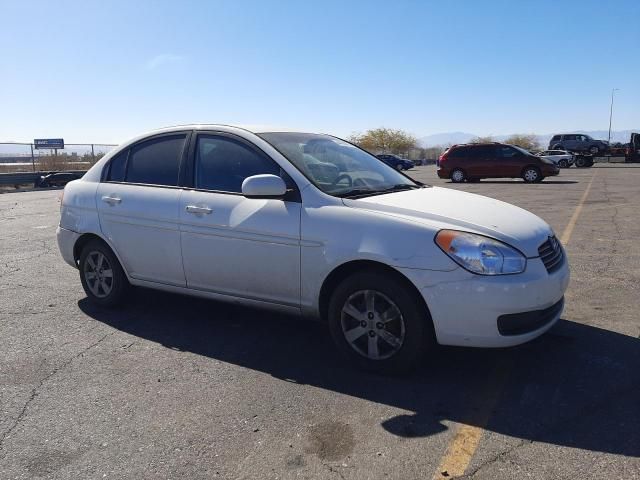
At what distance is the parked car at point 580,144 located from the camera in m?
41.7

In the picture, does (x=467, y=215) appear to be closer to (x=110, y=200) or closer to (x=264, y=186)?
(x=264, y=186)

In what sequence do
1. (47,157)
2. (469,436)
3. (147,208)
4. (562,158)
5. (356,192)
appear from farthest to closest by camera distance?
(562,158)
(47,157)
(147,208)
(356,192)
(469,436)

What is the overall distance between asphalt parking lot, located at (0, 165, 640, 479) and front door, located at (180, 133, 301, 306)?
1.64 feet

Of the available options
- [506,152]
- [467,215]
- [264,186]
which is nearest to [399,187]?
[467,215]

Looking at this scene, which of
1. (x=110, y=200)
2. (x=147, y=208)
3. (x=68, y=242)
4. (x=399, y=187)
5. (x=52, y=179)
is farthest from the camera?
(x=52, y=179)

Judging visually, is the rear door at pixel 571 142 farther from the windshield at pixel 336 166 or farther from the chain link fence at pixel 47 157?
the windshield at pixel 336 166

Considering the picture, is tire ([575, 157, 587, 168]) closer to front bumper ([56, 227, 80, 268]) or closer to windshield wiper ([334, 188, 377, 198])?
windshield wiper ([334, 188, 377, 198])

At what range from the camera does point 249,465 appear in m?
2.70

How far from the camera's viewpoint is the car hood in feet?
11.6

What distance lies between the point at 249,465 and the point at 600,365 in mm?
2483

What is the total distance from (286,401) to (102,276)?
8.96ft

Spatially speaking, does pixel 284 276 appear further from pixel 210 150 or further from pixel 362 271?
pixel 210 150

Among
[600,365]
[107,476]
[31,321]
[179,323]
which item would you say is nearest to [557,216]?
[600,365]

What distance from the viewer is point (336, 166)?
4.51 m
